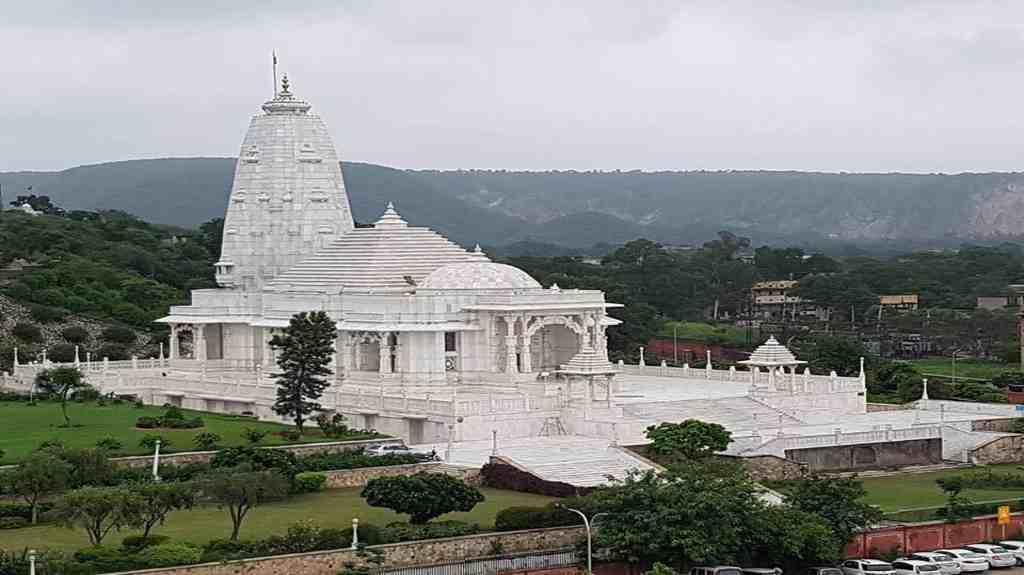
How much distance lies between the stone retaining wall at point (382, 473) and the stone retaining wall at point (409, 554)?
6813mm

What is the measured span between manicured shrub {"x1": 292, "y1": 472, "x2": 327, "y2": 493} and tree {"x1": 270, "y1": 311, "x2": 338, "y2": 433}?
308 inches

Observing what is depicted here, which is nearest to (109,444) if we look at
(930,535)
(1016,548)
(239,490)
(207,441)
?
(207,441)

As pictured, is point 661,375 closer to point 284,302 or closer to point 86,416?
point 284,302

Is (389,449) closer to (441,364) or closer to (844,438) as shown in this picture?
(441,364)

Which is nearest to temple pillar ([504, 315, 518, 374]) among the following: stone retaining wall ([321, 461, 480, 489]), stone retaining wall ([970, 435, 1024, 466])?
stone retaining wall ([321, 461, 480, 489])

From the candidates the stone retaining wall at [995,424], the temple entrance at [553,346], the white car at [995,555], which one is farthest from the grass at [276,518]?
the stone retaining wall at [995,424]

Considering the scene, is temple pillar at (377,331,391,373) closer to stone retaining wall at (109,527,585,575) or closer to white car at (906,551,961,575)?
stone retaining wall at (109,527,585,575)

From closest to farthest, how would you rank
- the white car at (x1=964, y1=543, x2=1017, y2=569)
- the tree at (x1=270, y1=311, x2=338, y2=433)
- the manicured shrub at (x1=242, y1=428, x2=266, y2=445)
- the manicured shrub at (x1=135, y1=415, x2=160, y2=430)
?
the white car at (x1=964, y1=543, x2=1017, y2=569) → the manicured shrub at (x1=242, y1=428, x2=266, y2=445) → the manicured shrub at (x1=135, y1=415, x2=160, y2=430) → the tree at (x1=270, y1=311, x2=338, y2=433)

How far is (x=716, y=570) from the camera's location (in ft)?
131

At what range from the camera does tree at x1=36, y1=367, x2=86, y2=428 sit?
61.1 meters

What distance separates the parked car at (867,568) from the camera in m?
41.6

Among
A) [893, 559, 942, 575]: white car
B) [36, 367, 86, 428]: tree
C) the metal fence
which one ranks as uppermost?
[36, 367, 86, 428]: tree

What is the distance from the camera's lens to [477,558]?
40281mm

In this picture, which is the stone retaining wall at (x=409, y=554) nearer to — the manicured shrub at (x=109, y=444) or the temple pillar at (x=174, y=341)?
the manicured shrub at (x=109, y=444)
